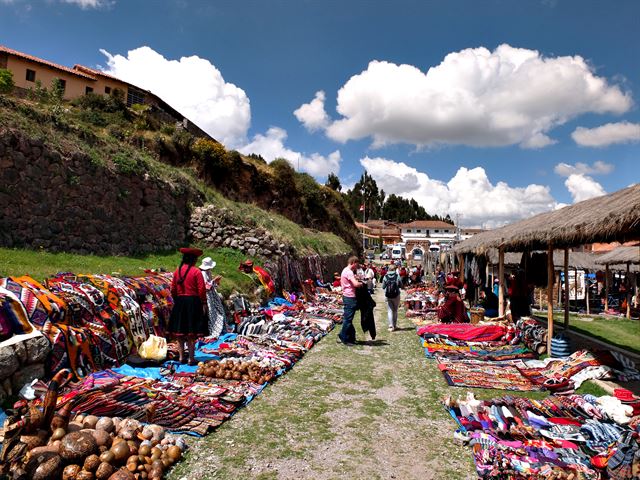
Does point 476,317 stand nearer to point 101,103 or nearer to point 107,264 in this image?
point 107,264

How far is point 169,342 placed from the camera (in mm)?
7684

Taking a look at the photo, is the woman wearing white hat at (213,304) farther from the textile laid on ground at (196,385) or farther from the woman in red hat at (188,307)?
the woman in red hat at (188,307)

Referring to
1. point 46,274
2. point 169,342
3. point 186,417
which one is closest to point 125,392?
point 186,417

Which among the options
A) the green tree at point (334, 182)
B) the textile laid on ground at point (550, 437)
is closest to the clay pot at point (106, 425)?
the textile laid on ground at point (550, 437)

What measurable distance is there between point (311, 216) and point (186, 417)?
97.0 ft

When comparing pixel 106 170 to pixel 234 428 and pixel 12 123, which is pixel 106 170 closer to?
pixel 12 123

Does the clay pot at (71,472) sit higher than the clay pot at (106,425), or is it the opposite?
the clay pot at (106,425)

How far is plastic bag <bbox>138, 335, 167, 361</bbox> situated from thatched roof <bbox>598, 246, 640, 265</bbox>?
16870mm

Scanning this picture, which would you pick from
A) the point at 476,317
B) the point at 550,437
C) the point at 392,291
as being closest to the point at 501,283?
the point at 476,317

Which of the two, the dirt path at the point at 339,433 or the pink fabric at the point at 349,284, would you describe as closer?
the dirt path at the point at 339,433

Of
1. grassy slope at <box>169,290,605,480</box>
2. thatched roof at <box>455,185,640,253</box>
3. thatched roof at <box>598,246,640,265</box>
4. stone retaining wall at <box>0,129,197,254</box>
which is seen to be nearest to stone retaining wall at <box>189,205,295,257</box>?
stone retaining wall at <box>0,129,197,254</box>

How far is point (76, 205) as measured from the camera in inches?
447

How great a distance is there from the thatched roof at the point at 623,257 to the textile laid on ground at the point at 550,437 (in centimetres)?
1405

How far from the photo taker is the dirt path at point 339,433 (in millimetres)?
3666
